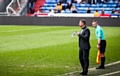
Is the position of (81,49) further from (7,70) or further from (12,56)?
(12,56)

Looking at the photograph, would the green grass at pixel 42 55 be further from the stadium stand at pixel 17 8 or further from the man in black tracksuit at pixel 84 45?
the stadium stand at pixel 17 8

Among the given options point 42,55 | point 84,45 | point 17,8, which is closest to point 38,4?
point 17,8

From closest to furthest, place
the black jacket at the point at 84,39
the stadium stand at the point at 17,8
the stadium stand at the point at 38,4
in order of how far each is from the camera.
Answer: the black jacket at the point at 84,39
the stadium stand at the point at 17,8
the stadium stand at the point at 38,4

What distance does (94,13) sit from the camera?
5031 cm

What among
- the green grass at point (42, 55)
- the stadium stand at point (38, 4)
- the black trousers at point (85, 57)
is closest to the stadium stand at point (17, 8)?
the stadium stand at point (38, 4)

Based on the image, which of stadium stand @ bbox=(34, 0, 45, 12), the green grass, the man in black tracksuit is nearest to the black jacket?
the man in black tracksuit

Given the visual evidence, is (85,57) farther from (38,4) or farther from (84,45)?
(38,4)

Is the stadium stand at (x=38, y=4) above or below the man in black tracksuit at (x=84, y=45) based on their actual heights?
below

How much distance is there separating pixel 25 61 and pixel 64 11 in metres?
33.3

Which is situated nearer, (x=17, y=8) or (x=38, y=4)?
(x=17, y=8)

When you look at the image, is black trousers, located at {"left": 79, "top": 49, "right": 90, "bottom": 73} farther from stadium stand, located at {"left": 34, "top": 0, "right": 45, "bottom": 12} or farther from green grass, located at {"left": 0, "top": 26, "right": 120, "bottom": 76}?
stadium stand, located at {"left": 34, "top": 0, "right": 45, "bottom": 12}

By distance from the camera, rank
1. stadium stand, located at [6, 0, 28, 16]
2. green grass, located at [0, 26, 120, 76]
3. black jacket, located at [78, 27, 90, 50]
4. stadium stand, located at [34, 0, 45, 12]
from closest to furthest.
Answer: black jacket, located at [78, 27, 90, 50] → green grass, located at [0, 26, 120, 76] → stadium stand, located at [6, 0, 28, 16] → stadium stand, located at [34, 0, 45, 12]

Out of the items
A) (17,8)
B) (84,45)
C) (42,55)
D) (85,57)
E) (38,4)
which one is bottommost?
(38,4)

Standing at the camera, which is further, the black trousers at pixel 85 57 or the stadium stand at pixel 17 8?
the stadium stand at pixel 17 8
